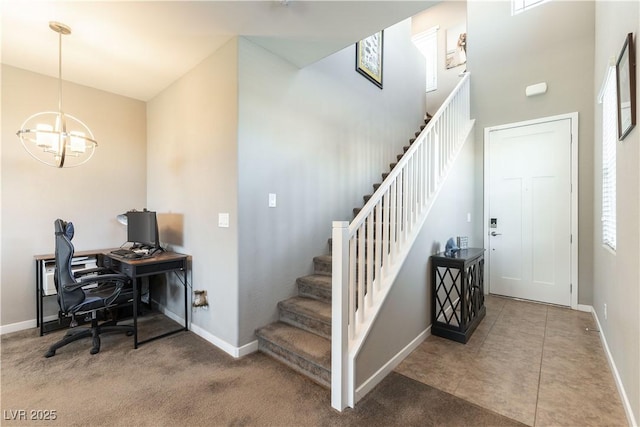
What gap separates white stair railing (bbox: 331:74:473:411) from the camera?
181cm

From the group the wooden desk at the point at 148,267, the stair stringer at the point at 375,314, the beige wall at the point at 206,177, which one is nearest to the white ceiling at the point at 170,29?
the beige wall at the point at 206,177

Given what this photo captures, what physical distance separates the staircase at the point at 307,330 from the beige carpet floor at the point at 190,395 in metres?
0.09

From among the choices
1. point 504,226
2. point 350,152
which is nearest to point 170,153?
point 350,152

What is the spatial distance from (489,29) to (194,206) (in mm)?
4988

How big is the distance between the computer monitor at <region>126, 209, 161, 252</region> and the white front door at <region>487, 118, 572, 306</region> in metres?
4.51

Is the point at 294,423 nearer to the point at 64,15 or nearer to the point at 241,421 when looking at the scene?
the point at 241,421

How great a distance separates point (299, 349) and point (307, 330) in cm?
31

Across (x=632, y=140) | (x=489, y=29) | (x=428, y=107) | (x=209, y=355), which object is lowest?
(x=209, y=355)

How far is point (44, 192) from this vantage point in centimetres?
314

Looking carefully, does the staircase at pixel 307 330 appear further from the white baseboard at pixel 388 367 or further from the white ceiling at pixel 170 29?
the white ceiling at pixel 170 29

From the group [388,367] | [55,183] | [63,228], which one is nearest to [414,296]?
[388,367]

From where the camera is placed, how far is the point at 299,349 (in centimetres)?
222

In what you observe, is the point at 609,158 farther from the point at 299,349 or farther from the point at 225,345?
the point at 225,345

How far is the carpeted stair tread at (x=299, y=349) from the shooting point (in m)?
2.07
